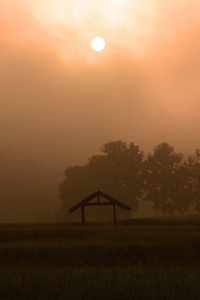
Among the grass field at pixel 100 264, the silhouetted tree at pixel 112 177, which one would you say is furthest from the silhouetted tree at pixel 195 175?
the grass field at pixel 100 264

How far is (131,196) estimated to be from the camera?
6794cm

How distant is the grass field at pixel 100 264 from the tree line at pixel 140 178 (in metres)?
31.3

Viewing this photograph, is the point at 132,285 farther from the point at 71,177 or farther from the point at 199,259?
the point at 71,177

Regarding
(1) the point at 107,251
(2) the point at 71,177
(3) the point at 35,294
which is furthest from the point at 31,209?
(3) the point at 35,294

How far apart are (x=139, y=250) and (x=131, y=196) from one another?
48330mm

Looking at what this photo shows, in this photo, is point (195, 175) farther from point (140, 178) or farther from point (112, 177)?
point (112, 177)

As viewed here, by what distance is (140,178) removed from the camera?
6856 cm

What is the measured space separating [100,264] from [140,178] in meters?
52.6

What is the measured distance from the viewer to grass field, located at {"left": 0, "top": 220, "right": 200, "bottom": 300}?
9.91m

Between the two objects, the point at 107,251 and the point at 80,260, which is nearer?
the point at 80,260

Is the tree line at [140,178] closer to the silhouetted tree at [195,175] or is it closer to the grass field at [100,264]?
the silhouetted tree at [195,175]

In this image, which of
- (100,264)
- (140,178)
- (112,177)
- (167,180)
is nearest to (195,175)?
(167,180)

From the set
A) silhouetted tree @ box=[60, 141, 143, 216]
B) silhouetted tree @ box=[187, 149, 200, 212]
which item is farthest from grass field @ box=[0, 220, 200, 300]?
silhouetted tree @ box=[60, 141, 143, 216]

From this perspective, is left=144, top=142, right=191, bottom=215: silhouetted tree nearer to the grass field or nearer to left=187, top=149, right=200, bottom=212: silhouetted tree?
left=187, top=149, right=200, bottom=212: silhouetted tree
